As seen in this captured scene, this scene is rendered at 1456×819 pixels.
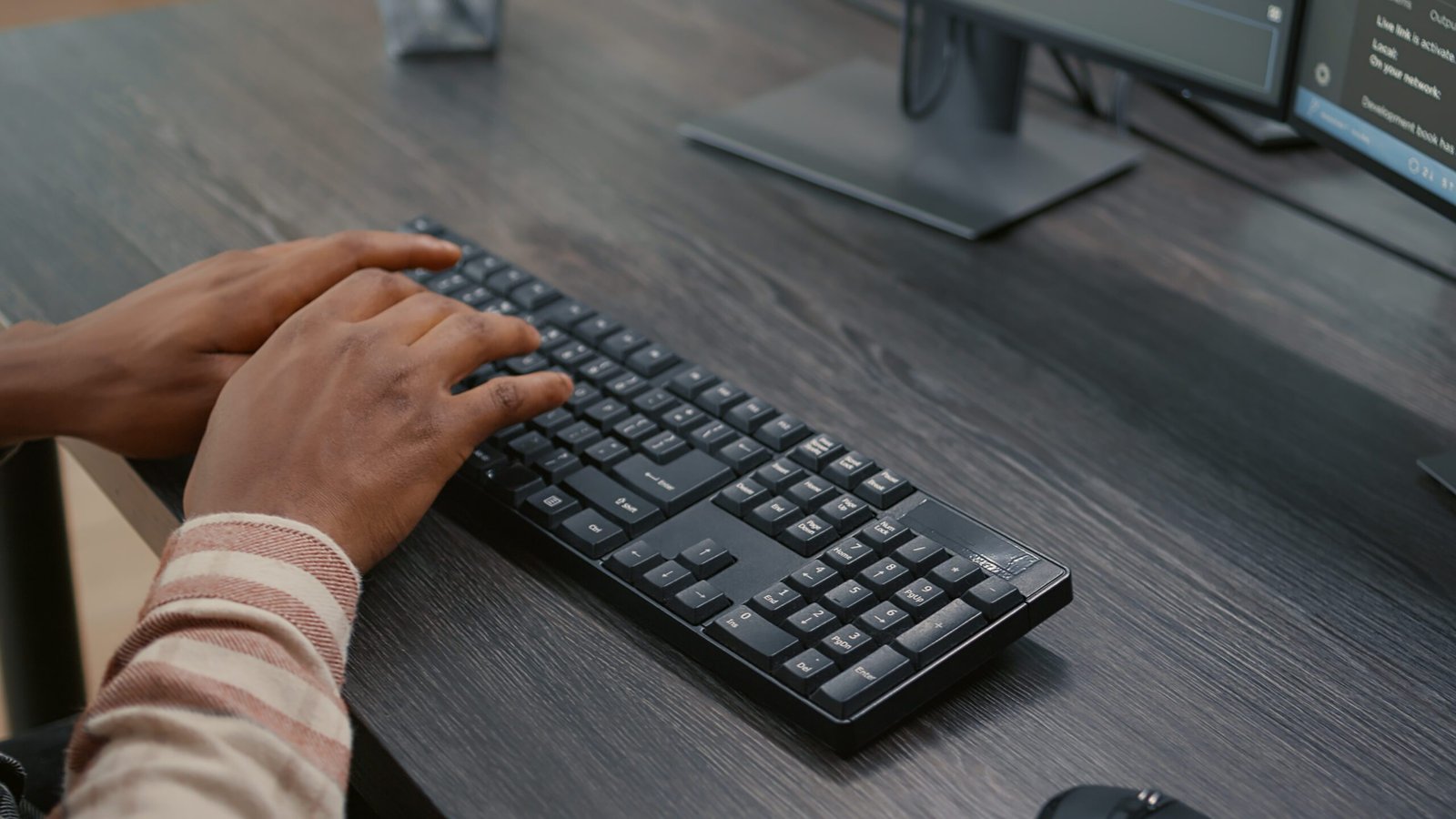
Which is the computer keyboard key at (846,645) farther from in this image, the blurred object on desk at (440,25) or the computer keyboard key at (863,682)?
the blurred object on desk at (440,25)

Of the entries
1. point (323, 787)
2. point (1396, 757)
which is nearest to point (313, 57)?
point (323, 787)

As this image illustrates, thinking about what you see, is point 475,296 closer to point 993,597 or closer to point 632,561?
point 632,561

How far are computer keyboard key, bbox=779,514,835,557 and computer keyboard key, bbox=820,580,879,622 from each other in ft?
0.11

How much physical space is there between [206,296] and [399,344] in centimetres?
13

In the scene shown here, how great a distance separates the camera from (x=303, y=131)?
108 cm

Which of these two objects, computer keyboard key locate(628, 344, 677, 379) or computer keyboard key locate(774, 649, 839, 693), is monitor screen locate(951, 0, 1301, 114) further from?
computer keyboard key locate(774, 649, 839, 693)

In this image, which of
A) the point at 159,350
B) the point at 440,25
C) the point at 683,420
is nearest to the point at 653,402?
the point at 683,420

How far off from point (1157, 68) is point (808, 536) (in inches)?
17.7

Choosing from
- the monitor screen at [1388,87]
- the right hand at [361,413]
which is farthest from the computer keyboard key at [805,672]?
the monitor screen at [1388,87]

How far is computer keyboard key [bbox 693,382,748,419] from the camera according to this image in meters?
0.71

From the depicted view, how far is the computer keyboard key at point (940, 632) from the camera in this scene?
56 centimetres

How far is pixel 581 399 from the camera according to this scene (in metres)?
0.73

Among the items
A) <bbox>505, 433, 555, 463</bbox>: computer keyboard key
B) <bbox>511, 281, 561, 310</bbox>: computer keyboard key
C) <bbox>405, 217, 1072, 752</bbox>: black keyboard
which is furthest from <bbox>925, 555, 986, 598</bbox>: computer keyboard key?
<bbox>511, 281, 561, 310</bbox>: computer keyboard key

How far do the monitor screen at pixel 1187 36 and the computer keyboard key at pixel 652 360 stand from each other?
0.38 m
